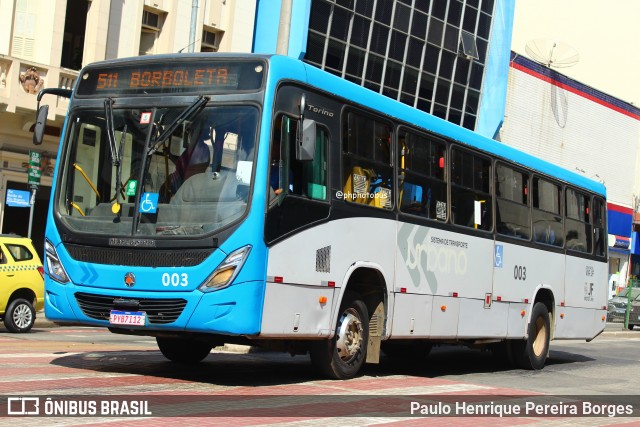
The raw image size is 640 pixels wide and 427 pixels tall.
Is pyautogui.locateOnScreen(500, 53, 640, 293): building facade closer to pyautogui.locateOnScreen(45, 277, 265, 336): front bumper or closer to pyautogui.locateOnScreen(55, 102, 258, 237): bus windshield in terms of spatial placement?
pyautogui.locateOnScreen(55, 102, 258, 237): bus windshield

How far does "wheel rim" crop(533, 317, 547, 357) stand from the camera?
16594 mm

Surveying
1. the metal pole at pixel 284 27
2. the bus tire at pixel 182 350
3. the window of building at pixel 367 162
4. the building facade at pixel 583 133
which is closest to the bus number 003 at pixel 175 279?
the window of building at pixel 367 162

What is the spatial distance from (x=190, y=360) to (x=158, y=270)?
303 centimetres

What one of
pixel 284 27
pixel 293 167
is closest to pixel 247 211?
pixel 293 167

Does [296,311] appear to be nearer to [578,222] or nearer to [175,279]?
[175,279]

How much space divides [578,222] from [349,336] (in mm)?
7696

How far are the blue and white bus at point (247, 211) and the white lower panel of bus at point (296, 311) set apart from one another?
2 centimetres

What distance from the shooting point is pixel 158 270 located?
10.1 metres

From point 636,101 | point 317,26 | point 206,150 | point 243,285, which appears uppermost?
point 636,101

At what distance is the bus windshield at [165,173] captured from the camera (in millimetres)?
10188

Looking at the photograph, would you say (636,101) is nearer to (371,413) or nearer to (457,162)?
(457,162)

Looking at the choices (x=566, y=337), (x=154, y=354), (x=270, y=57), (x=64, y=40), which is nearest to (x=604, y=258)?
(x=566, y=337)

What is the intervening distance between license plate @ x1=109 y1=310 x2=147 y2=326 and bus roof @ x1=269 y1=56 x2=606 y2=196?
2.73 meters

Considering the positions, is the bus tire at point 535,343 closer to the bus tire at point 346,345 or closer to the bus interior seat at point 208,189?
the bus tire at point 346,345
